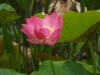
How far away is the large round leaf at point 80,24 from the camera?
2.43ft

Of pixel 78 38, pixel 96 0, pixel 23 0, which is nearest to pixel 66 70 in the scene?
pixel 78 38

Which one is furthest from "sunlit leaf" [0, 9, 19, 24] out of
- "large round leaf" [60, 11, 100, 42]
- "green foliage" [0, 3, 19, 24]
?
"large round leaf" [60, 11, 100, 42]

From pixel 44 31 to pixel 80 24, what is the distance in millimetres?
163

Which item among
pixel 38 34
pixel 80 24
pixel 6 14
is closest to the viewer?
pixel 38 34

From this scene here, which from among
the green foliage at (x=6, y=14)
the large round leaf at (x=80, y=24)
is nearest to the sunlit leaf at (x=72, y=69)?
the large round leaf at (x=80, y=24)

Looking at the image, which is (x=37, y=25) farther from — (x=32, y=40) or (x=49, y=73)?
(x=49, y=73)

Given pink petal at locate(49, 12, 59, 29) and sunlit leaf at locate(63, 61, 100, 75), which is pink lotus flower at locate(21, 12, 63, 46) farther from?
sunlit leaf at locate(63, 61, 100, 75)

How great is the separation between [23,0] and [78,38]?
1.46ft

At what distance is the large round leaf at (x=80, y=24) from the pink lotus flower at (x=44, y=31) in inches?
4.0

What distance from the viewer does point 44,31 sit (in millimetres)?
625

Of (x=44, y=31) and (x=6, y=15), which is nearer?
(x=44, y=31)

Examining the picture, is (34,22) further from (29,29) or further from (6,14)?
(6,14)

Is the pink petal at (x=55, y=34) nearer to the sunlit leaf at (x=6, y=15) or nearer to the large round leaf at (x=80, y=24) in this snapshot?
the large round leaf at (x=80, y=24)

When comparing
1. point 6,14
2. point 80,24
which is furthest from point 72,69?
point 6,14
